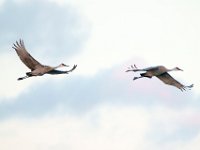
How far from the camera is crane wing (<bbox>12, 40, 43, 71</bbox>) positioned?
4294 cm

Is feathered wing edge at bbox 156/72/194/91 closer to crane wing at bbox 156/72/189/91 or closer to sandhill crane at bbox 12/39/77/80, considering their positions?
crane wing at bbox 156/72/189/91

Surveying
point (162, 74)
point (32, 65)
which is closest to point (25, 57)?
point (32, 65)

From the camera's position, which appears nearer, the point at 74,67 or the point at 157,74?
the point at 74,67

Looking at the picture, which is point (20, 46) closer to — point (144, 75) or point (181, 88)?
point (144, 75)

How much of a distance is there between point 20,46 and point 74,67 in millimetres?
4755

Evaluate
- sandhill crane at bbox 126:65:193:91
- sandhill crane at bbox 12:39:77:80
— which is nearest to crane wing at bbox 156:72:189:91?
sandhill crane at bbox 126:65:193:91

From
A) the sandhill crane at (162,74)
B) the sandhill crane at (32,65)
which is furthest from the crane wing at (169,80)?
the sandhill crane at (32,65)

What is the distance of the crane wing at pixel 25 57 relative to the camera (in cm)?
4294

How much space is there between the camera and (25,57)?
143 ft

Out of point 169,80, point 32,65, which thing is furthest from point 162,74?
point 32,65

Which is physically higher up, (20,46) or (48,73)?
(20,46)

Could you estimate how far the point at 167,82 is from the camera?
4612 cm

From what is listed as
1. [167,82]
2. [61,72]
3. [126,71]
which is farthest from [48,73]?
[167,82]

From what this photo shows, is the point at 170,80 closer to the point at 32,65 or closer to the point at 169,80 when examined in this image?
the point at 169,80
